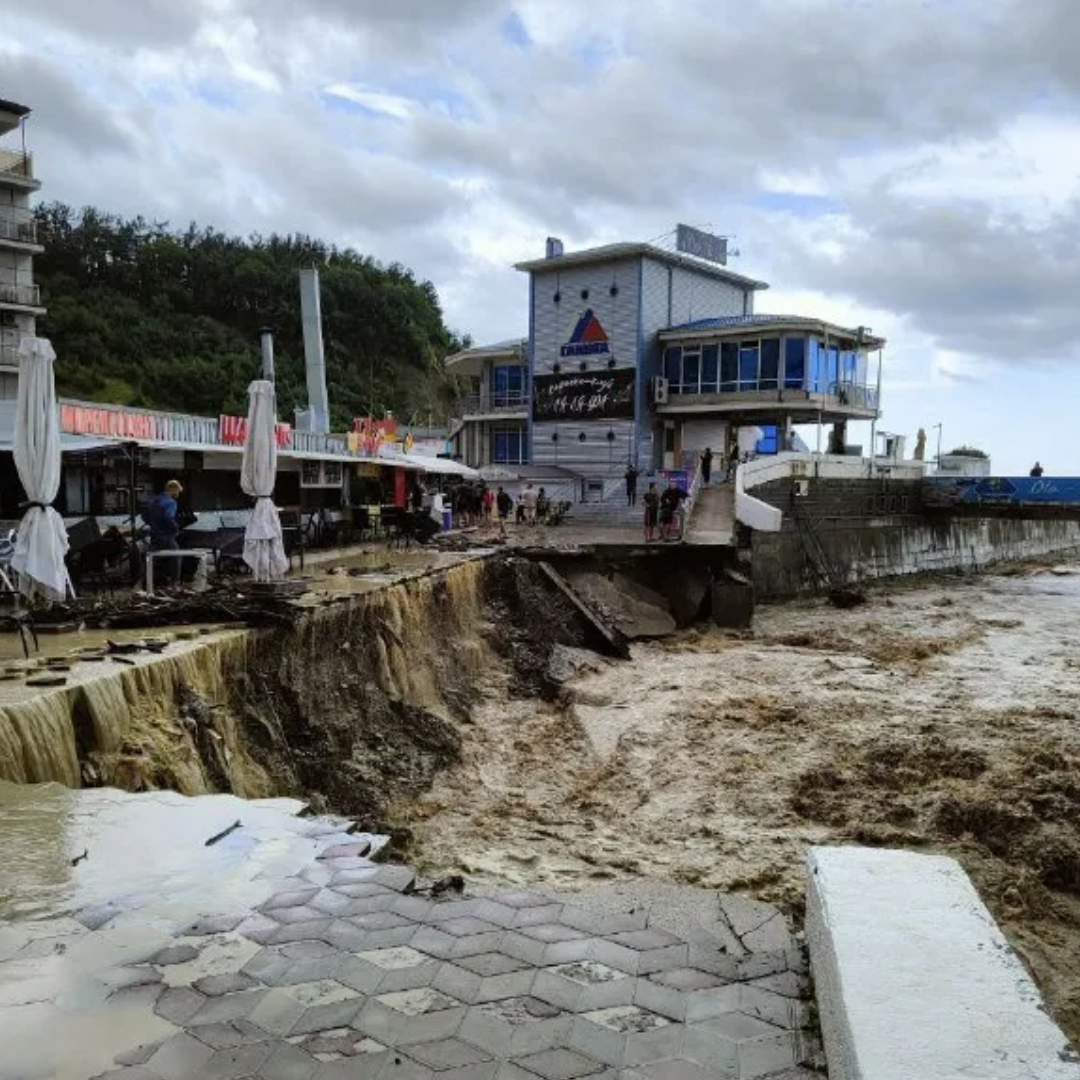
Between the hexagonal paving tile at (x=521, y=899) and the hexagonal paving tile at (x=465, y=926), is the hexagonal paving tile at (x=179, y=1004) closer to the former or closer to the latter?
the hexagonal paving tile at (x=465, y=926)

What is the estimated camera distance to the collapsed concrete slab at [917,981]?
8.25 feet

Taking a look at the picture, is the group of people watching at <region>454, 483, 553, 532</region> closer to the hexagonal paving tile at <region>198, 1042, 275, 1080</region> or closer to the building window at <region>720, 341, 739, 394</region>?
the building window at <region>720, 341, 739, 394</region>

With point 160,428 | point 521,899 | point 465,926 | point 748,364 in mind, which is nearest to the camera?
point 465,926

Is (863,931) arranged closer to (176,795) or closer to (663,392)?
(176,795)

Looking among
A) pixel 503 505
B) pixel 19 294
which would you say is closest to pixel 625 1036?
pixel 503 505

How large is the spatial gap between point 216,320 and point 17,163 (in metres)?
29.8

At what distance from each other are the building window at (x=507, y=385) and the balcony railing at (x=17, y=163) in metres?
22.4

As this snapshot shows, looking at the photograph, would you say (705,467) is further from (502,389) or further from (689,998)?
(689,998)

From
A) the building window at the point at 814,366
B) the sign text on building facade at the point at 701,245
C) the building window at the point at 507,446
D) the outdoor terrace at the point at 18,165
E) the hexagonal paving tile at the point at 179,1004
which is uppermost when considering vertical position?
the outdoor terrace at the point at 18,165

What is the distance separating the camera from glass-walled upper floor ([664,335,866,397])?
32.2 meters

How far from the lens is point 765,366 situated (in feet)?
108

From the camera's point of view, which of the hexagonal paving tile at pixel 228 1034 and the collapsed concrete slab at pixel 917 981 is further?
the hexagonal paving tile at pixel 228 1034

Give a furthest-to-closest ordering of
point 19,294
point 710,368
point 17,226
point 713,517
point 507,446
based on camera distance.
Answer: point 507,446 → point 17,226 → point 19,294 → point 710,368 → point 713,517

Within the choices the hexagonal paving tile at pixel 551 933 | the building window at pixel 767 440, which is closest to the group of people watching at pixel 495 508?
the building window at pixel 767 440
